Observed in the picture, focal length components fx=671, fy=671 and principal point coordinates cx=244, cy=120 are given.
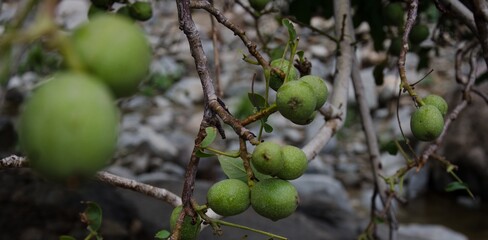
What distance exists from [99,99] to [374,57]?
5337 millimetres

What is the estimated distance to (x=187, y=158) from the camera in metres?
4.09

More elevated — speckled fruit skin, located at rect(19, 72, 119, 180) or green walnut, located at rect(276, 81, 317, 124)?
green walnut, located at rect(276, 81, 317, 124)

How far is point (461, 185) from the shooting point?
122cm

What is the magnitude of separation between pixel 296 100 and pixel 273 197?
0.35 ft

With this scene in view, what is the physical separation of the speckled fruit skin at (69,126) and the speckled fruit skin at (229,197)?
1.05 feet

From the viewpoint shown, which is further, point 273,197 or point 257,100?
point 257,100

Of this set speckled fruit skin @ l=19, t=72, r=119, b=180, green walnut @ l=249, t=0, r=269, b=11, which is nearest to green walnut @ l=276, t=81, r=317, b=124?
speckled fruit skin @ l=19, t=72, r=119, b=180

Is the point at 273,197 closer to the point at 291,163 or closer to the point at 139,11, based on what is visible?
the point at 291,163

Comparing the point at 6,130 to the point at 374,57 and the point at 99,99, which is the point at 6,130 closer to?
the point at 374,57

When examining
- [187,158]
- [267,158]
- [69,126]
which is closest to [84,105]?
[69,126]

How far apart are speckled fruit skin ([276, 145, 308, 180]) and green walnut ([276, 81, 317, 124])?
1.5 inches

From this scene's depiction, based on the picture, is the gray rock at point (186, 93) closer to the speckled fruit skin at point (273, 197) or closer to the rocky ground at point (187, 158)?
the rocky ground at point (187, 158)

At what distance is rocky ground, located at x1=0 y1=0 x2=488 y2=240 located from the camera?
2.02 m

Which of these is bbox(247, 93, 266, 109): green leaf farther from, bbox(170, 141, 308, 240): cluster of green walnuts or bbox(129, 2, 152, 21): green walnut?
bbox(129, 2, 152, 21): green walnut
